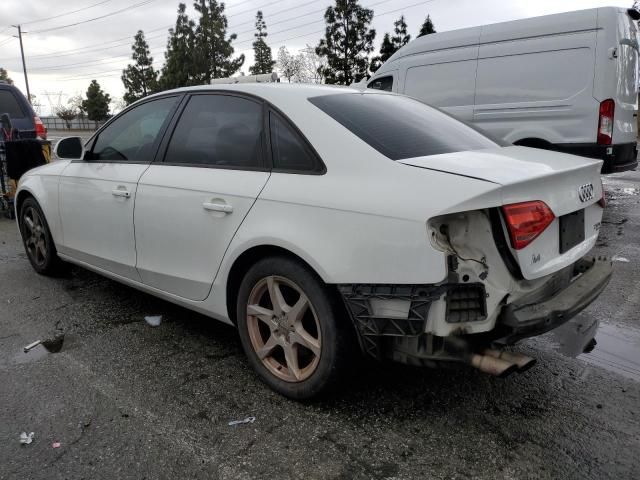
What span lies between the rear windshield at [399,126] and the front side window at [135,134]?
1.26 meters

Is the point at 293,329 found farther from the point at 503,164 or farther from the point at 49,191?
the point at 49,191

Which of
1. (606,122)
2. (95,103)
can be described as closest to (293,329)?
(606,122)

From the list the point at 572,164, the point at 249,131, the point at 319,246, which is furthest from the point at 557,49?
the point at 319,246

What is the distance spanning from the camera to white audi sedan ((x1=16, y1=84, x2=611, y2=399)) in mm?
2141

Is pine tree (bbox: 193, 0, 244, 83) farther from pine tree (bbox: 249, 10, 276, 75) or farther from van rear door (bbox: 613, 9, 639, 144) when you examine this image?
van rear door (bbox: 613, 9, 639, 144)

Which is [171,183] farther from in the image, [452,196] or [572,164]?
[572,164]

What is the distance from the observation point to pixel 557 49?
7027 mm

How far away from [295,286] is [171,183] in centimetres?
114

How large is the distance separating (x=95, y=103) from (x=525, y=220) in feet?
263

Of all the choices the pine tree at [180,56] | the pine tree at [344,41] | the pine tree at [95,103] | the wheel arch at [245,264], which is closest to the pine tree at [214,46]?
the pine tree at [180,56]

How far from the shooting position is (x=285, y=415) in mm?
2572

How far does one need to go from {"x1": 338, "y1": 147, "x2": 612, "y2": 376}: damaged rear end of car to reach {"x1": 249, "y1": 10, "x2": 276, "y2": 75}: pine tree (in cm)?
4879

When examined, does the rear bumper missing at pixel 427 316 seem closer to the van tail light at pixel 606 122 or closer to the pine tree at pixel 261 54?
the van tail light at pixel 606 122

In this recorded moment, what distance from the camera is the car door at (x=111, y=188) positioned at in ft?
11.5
